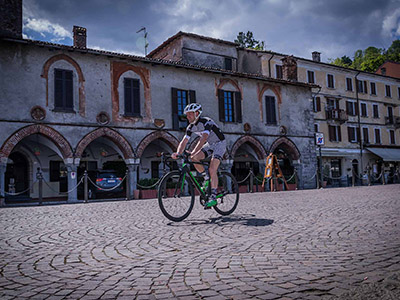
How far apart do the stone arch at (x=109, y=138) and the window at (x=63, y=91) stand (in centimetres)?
166

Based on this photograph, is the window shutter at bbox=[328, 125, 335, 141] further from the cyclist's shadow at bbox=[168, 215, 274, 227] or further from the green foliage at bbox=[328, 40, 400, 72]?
the cyclist's shadow at bbox=[168, 215, 274, 227]

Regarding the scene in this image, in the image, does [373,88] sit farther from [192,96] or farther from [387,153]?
[192,96]

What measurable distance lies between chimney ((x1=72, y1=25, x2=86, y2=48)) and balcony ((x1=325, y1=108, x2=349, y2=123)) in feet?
81.1

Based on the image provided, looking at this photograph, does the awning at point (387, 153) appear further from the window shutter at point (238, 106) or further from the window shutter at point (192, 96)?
the window shutter at point (192, 96)

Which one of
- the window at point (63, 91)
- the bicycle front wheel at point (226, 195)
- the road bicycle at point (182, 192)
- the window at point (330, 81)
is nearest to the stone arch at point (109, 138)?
the window at point (63, 91)

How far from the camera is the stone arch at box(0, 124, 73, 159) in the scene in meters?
17.5

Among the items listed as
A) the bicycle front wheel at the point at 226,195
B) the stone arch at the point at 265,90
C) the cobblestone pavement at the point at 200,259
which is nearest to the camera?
the cobblestone pavement at the point at 200,259

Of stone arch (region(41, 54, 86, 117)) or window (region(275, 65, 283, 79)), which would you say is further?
window (region(275, 65, 283, 79))

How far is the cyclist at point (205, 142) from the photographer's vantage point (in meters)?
6.49

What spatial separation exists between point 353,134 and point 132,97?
26.5 meters

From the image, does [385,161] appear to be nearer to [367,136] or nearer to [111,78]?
[367,136]

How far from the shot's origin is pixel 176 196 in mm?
6484

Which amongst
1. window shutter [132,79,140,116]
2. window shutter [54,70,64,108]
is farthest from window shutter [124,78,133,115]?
window shutter [54,70,64,108]

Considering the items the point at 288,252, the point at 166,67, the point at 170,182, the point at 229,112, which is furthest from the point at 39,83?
the point at 288,252
